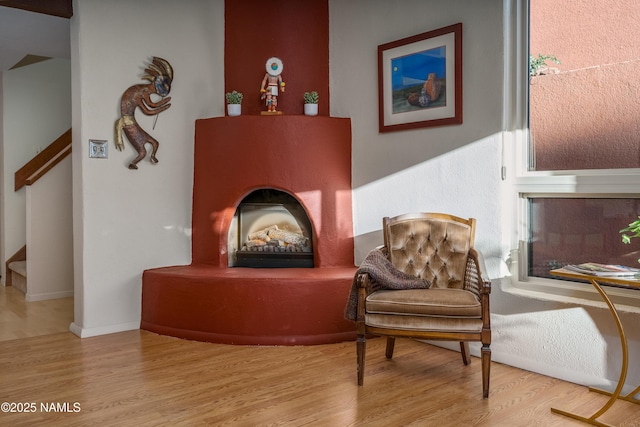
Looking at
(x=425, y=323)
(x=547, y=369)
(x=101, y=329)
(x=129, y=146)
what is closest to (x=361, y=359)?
(x=425, y=323)

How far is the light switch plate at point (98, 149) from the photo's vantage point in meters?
3.94

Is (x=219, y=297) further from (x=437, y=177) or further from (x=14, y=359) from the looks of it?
(x=437, y=177)

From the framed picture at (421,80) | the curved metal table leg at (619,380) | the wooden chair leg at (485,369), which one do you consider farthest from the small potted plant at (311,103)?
the curved metal table leg at (619,380)

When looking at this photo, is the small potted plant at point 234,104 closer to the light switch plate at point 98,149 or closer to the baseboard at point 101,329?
the light switch plate at point 98,149

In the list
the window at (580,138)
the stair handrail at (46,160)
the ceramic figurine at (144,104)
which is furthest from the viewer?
the stair handrail at (46,160)

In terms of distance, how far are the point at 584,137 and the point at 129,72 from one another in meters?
3.05

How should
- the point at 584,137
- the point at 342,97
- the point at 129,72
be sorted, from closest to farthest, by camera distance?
the point at 584,137, the point at 129,72, the point at 342,97

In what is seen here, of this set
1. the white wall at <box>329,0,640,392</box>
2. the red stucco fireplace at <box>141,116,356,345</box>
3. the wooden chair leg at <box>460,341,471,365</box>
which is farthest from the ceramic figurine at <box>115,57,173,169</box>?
the wooden chair leg at <box>460,341,471,365</box>

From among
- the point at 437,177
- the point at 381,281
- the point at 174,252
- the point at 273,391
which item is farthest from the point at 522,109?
the point at 174,252

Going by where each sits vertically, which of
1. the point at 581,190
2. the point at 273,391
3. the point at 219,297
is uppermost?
the point at 581,190

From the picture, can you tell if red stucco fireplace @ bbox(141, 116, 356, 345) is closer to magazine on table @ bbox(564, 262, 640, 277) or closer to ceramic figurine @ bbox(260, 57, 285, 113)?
ceramic figurine @ bbox(260, 57, 285, 113)

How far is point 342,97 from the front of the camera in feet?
14.4

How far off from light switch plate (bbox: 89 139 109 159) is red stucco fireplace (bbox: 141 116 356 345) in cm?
67

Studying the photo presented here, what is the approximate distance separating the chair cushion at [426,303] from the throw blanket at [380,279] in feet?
0.25
